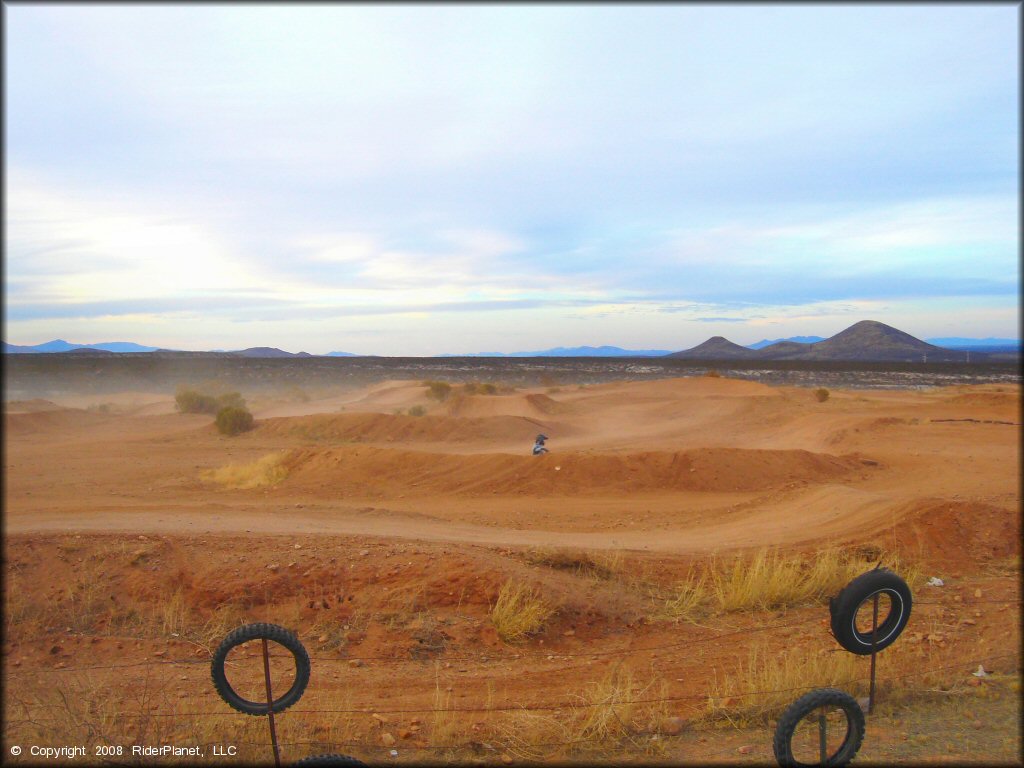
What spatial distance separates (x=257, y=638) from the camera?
174 inches

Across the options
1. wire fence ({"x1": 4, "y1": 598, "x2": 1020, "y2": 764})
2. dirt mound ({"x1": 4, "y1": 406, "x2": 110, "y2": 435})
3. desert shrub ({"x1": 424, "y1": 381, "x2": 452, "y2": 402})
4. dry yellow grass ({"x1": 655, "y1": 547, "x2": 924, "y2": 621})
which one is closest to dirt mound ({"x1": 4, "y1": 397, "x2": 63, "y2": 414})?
dirt mound ({"x1": 4, "y1": 406, "x2": 110, "y2": 435})

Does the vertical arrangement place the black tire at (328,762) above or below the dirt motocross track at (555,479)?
above

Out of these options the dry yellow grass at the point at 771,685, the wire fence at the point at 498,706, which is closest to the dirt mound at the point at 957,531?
the wire fence at the point at 498,706

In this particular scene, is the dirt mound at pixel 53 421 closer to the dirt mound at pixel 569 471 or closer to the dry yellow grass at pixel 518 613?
the dirt mound at pixel 569 471

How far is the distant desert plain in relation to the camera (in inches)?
213

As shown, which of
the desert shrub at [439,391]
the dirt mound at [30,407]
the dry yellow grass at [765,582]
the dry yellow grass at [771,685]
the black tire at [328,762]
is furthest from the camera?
the desert shrub at [439,391]

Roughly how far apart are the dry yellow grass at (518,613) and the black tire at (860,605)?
3452 mm

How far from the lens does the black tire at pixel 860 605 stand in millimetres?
5277

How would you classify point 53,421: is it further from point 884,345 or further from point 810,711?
point 810,711

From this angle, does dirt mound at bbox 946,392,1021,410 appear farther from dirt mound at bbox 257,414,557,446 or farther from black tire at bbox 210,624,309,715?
black tire at bbox 210,624,309,715

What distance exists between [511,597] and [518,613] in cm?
23

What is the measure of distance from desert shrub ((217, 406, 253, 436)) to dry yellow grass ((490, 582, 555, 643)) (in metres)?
18.8

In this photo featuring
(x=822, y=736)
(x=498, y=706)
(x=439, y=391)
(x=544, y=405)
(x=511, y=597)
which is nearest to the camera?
(x=822, y=736)

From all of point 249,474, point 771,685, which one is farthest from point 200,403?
point 771,685
